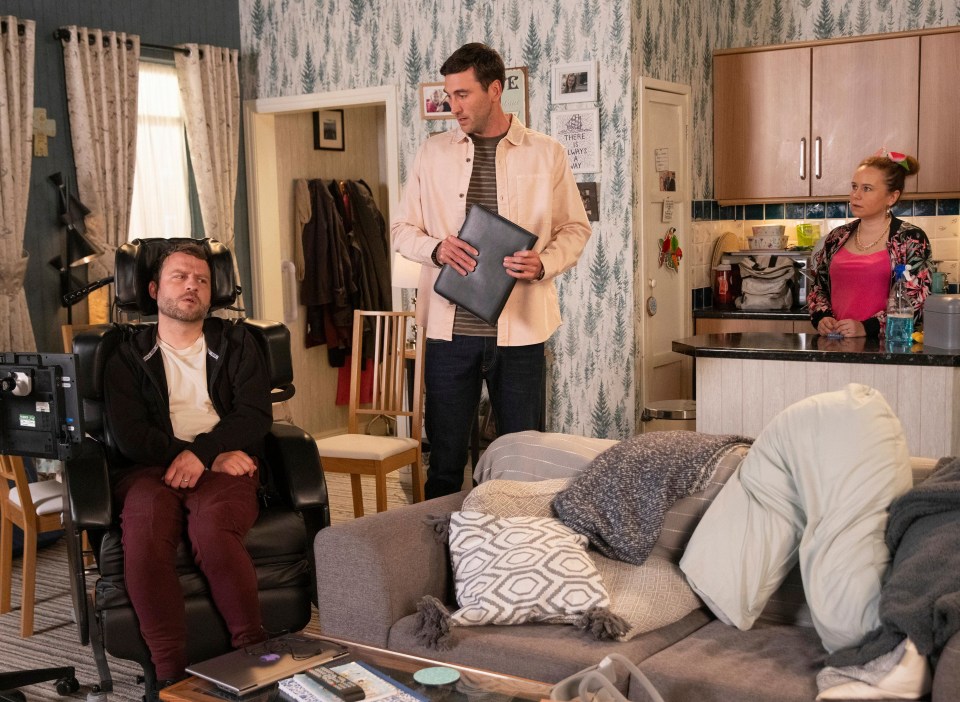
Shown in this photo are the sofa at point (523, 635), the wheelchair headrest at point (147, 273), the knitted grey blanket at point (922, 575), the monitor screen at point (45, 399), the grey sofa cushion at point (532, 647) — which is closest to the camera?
the knitted grey blanket at point (922, 575)

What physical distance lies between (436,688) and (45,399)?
1.26 meters

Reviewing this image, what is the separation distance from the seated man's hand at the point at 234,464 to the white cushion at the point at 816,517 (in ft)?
4.26

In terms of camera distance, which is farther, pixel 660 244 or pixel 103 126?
pixel 660 244

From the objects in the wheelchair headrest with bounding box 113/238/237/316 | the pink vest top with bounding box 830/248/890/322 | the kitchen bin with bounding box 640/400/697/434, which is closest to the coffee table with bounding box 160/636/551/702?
the wheelchair headrest with bounding box 113/238/237/316

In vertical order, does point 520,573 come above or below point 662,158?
below

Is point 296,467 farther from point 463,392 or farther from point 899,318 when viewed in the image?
point 899,318

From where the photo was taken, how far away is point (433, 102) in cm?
565

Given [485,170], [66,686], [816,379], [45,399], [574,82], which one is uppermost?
[574,82]

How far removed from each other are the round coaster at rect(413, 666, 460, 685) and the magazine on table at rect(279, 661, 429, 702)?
0.14ft

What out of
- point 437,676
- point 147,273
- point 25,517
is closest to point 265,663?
point 437,676

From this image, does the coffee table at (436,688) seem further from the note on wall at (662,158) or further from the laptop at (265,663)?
the note on wall at (662,158)

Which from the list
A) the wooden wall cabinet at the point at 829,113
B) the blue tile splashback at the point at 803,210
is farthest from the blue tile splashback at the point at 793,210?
the wooden wall cabinet at the point at 829,113

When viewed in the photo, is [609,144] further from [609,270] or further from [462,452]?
[462,452]

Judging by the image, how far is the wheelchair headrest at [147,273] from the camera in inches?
132
